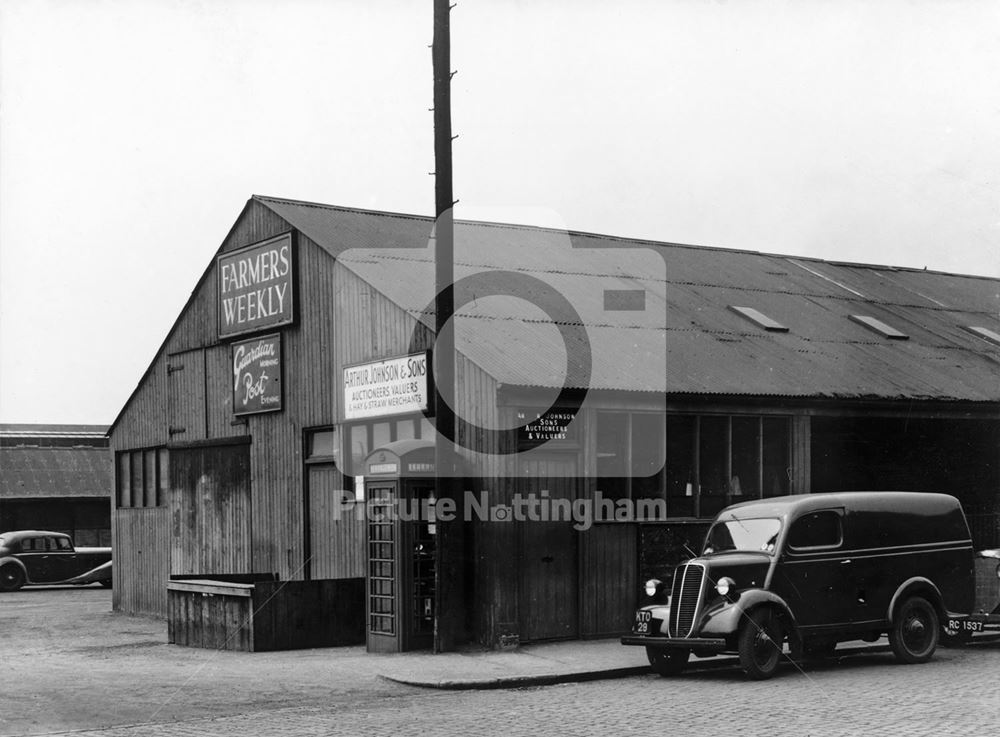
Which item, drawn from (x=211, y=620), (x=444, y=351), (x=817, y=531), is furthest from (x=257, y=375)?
(x=817, y=531)

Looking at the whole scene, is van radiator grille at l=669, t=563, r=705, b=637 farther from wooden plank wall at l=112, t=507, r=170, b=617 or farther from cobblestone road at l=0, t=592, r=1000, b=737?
wooden plank wall at l=112, t=507, r=170, b=617

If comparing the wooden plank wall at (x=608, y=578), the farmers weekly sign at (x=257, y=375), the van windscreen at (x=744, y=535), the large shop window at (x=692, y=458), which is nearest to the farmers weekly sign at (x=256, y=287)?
the farmers weekly sign at (x=257, y=375)

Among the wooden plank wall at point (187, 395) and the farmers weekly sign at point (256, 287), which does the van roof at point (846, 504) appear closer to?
the farmers weekly sign at point (256, 287)

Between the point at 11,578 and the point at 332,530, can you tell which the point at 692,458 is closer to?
the point at 332,530

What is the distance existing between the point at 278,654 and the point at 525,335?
5.49 meters

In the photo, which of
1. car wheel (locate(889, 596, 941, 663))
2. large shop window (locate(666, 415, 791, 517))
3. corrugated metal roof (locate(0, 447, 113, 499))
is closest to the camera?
car wheel (locate(889, 596, 941, 663))

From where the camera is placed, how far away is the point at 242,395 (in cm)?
2227

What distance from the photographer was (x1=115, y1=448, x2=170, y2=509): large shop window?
993 inches

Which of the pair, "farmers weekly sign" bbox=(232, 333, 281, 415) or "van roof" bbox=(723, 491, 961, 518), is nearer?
"van roof" bbox=(723, 491, 961, 518)

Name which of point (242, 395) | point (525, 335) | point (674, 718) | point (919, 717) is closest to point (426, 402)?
point (525, 335)

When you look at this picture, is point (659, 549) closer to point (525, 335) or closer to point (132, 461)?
point (525, 335)

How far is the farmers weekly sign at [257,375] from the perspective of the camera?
21375mm

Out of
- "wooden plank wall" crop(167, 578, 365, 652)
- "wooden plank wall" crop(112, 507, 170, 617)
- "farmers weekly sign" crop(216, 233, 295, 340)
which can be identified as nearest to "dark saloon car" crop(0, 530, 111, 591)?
"wooden plank wall" crop(112, 507, 170, 617)

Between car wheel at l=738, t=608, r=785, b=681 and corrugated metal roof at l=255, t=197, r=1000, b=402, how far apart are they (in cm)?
448
